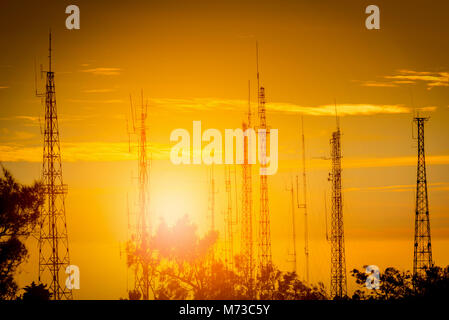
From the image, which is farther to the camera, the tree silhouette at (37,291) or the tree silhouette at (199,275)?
the tree silhouette at (199,275)

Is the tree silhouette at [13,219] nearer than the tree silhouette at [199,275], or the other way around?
the tree silhouette at [13,219]

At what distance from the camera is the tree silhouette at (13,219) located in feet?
174

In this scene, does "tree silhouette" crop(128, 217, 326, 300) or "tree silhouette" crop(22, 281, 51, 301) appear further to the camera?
"tree silhouette" crop(128, 217, 326, 300)

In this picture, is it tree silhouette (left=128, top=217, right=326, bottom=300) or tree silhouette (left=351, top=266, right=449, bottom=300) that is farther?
tree silhouette (left=128, top=217, right=326, bottom=300)

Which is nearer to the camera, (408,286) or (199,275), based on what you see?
(408,286)

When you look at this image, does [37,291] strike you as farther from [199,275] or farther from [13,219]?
[199,275]

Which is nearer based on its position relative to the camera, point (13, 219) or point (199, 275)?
point (13, 219)

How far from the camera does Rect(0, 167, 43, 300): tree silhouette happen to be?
5307 centimetres

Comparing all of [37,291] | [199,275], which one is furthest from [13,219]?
[199,275]

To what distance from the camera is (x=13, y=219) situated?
53688 millimetres

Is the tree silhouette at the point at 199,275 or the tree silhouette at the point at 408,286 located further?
the tree silhouette at the point at 199,275
